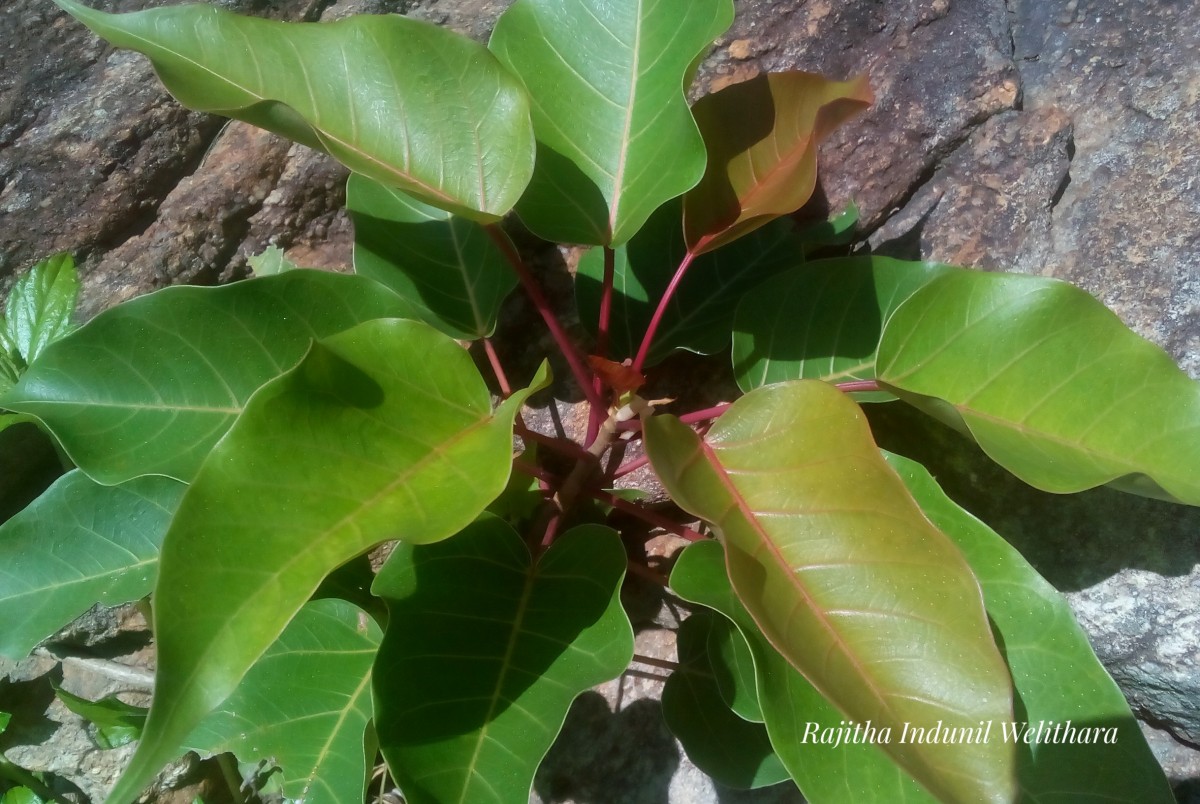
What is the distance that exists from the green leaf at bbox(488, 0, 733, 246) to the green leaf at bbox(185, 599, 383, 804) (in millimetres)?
608

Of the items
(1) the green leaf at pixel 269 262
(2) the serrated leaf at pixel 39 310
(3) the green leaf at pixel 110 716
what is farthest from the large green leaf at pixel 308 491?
(3) the green leaf at pixel 110 716

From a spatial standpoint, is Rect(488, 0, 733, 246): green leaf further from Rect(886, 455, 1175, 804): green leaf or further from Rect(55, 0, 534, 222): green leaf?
Rect(886, 455, 1175, 804): green leaf

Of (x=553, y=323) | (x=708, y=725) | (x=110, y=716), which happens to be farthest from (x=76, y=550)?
(x=708, y=725)

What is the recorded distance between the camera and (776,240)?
3.59 ft

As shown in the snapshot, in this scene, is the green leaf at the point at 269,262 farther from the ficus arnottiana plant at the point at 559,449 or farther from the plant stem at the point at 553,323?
the plant stem at the point at 553,323

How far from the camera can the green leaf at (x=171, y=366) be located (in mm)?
864

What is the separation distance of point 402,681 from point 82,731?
105cm

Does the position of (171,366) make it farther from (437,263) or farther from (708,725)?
(708,725)

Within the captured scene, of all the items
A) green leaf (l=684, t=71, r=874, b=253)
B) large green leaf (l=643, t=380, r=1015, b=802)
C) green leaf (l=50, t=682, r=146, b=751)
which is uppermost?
green leaf (l=684, t=71, r=874, b=253)

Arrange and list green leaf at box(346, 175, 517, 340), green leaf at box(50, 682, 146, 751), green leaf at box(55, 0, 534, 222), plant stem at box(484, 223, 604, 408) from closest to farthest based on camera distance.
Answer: green leaf at box(55, 0, 534, 222), plant stem at box(484, 223, 604, 408), green leaf at box(346, 175, 517, 340), green leaf at box(50, 682, 146, 751)

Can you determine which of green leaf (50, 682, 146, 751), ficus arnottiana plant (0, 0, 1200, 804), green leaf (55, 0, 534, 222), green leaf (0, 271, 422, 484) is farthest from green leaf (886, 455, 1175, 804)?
green leaf (50, 682, 146, 751)

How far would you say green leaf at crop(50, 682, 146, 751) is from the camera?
131 centimetres

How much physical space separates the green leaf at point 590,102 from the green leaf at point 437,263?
0.12 m

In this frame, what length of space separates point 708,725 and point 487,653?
1.26 feet
